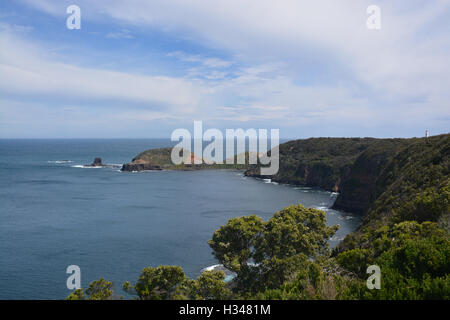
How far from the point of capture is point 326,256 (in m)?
23.2

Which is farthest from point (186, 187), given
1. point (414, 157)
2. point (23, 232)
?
point (414, 157)

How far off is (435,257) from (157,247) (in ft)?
102

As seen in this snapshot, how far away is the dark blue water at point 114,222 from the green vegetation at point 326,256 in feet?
27.7

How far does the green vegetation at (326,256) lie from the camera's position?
11984mm

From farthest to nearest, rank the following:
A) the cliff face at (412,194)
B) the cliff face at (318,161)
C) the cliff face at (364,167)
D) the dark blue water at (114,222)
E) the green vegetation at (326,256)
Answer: the cliff face at (318,161)
the cliff face at (364,167)
the dark blue water at (114,222)
the cliff face at (412,194)
the green vegetation at (326,256)

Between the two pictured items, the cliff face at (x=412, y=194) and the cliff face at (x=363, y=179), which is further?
the cliff face at (x=363, y=179)

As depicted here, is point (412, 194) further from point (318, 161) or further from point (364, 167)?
point (318, 161)

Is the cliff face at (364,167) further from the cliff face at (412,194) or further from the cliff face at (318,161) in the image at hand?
the cliff face at (412,194)

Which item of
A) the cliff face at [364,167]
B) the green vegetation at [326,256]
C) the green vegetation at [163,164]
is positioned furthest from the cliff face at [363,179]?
the green vegetation at [163,164]

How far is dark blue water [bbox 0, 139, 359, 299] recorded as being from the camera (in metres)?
32.4

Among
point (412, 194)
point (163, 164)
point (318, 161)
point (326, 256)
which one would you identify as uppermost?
point (318, 161)

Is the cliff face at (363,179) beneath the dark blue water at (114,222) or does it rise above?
above

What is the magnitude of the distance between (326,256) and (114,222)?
35.5m

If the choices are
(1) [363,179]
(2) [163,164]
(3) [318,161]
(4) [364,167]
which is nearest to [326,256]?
(1) [363,179]
